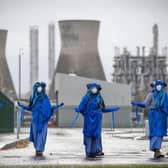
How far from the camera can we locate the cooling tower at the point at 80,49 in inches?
3263

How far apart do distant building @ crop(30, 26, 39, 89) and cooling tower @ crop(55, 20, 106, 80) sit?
36.5 ft

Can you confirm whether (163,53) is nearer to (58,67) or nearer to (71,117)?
(58,67)

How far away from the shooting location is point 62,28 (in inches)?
3374

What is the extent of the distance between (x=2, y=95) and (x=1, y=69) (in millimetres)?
61281

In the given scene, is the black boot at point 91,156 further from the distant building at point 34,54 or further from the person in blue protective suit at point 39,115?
the distant building at point 34,54

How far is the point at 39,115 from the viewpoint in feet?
43.1

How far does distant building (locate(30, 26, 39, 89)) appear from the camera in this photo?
341 ft

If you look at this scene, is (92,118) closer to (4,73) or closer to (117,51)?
(117,51)

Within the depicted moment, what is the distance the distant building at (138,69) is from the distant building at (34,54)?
1909 centimetres

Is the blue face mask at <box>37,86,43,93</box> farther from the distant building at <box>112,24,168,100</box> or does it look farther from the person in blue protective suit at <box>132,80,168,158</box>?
the distant building at <box>112,24,168,100</box>

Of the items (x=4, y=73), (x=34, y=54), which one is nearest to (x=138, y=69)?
(x=4, y=73)

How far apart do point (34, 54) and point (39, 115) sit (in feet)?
310

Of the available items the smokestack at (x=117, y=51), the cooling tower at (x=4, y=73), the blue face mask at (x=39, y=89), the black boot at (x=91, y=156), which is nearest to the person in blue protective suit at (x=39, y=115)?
the blue face mask at (x=39, y=89)

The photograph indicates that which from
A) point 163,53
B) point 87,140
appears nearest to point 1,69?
point 163,53
